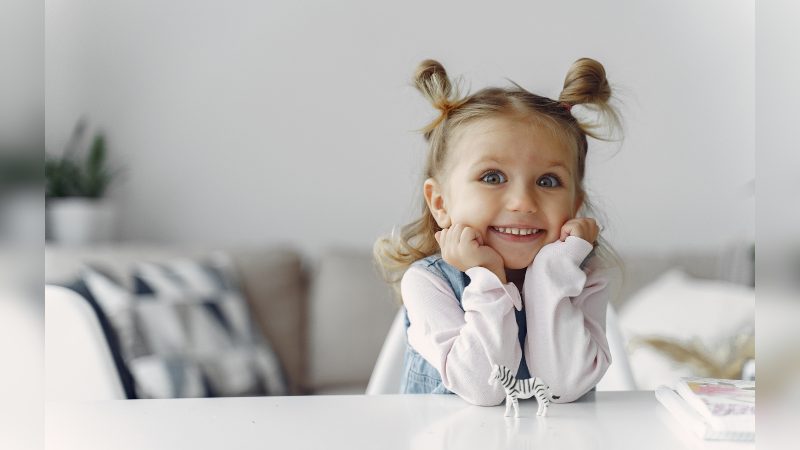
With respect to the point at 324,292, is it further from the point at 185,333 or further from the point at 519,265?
the point at 519,265

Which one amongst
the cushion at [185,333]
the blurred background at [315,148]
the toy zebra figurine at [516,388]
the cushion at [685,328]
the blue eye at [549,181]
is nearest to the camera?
the toy zebra figurine at [516,388]

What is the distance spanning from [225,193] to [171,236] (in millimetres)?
266

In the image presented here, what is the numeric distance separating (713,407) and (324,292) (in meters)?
2.07

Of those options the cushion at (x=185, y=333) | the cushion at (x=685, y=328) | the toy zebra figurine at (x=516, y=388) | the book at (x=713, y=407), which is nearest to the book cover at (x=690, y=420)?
the book at (x=713, y=407)

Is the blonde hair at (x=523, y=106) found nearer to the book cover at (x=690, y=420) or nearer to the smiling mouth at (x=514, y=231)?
the smiling mouth at (x=514, y=231)

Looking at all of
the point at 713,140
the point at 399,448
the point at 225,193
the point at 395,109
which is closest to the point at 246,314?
the point at 225,193

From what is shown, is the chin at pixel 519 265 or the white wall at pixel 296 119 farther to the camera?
the white wall at pixel 296 119

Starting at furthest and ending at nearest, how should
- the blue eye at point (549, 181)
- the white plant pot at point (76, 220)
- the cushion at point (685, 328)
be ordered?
the white plant pot at point (76, 220)
the cushion at point (685, 328)
the blue eye at point (549, 181)

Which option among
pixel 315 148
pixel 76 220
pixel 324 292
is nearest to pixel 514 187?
pixel 324 292

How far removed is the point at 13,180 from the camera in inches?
18.4

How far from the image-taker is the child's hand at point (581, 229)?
914mm

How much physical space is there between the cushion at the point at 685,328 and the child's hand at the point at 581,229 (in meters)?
1.26

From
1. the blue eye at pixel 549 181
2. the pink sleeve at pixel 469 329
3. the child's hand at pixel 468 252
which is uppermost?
the blue eye at pixel 549 181

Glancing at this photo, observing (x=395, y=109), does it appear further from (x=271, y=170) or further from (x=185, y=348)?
(x=185, y=348)
